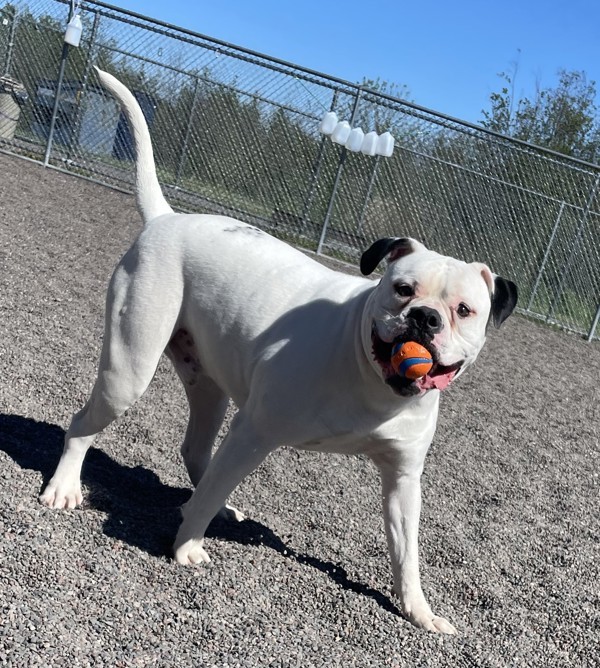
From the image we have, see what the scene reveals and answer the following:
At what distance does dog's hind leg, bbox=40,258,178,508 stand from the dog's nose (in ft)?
3.66

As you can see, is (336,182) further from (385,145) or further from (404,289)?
(404,289)

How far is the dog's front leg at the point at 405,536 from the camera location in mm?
3516

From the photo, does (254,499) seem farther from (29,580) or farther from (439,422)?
(439,422)

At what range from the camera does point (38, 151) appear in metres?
15.8

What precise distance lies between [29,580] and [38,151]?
14.0 m

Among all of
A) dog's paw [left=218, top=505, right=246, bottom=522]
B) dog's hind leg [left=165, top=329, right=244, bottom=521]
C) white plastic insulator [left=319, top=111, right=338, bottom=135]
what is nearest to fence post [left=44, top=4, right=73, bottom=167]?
white plastic insulator [left=319, top=111, right=338, bottom=135]

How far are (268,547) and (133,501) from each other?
63 cm

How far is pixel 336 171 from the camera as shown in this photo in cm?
1428

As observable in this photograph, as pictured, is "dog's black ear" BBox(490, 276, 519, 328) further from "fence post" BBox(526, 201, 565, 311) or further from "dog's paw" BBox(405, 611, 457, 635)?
"fence post" BBox(526, 201, 565, 311)

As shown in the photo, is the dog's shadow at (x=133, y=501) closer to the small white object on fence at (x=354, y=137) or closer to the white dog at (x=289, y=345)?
the white dog at (x=289, y=345)

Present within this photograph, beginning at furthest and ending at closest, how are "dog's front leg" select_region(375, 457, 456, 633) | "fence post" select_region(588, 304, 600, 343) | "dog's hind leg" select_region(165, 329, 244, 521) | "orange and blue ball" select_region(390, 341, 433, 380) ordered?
"fence post" select_region(588, 304, 600, 343) → "dog's hind leg" select_region(165, 329, 244, 521) → "dog's front leg" select_region(375, 457, 456, 633) → "orange and blue ball" select_region(390, 341, 433, 380)

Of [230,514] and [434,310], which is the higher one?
[434,310]

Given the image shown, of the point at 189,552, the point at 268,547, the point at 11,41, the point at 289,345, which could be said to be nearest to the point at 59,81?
the point at 11,41

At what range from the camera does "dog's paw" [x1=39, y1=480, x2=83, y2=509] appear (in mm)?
3547
